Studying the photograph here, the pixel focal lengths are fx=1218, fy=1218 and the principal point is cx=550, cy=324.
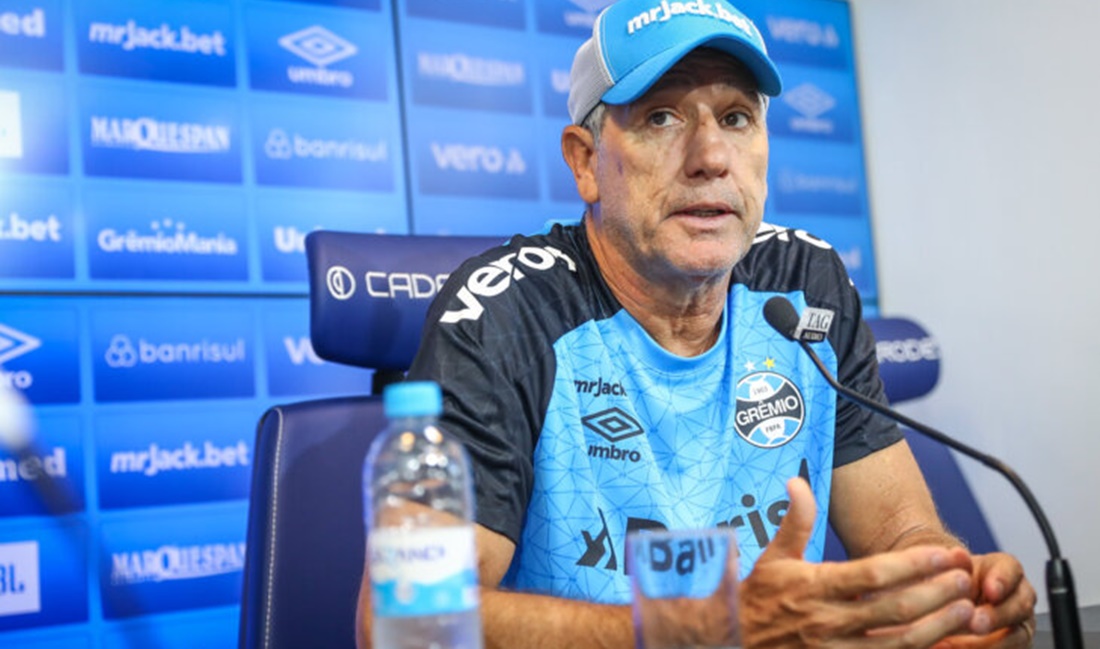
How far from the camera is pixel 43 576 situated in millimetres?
2652

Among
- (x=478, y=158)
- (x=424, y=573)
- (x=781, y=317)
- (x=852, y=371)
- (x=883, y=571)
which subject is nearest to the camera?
(x=424, y=573)

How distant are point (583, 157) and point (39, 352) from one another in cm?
162

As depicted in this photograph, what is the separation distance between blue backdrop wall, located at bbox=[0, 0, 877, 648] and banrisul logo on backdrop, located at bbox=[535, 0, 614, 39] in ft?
0.42

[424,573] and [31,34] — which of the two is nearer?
[424,573]

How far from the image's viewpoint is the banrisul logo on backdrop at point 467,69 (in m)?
3.28

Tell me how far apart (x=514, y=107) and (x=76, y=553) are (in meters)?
1.62

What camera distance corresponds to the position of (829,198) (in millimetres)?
3830

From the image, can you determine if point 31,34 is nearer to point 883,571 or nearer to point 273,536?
point 273,536

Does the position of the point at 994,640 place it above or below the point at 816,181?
below

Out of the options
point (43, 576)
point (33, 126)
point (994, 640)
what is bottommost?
point (994, 640)

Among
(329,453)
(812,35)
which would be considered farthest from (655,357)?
(812,35)

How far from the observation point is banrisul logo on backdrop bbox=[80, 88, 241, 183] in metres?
2.86

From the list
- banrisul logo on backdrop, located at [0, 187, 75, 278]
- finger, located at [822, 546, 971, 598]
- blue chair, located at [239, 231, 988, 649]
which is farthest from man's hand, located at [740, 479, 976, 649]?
banrisul logo on backdrop, located at [0, 187, 75, 278]

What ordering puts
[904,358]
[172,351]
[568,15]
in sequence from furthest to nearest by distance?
[568,15]
[172,351]
[904,358]
